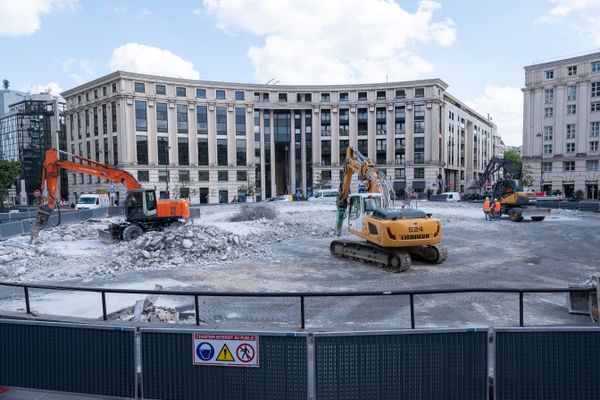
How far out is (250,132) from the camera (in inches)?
2879

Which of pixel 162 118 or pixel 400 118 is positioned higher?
pixel 400 118

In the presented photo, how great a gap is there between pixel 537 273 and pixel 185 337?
13.3 m

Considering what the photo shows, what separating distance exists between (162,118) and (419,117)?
141 feet

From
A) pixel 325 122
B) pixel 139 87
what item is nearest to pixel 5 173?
pixel 139 87

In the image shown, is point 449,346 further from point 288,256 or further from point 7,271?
point 7,271

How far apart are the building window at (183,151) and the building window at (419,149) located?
39.0 metres

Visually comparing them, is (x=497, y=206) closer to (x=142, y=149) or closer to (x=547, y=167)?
(x=547, y=167)

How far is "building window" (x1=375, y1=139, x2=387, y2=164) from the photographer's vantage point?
247 ft

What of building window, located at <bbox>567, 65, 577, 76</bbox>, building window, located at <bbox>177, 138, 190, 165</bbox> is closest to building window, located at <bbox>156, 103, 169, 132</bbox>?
building window, located at <bbox>177, 138, 190, 165</bbox>

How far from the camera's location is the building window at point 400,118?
7362cm

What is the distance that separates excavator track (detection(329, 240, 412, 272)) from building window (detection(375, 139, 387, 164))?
5980 cm

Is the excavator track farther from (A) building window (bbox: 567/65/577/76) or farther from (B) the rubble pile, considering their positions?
(A) building window (bbox: 567/65/577/76)

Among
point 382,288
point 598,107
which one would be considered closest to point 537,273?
point 382,288

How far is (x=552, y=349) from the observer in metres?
5.07
